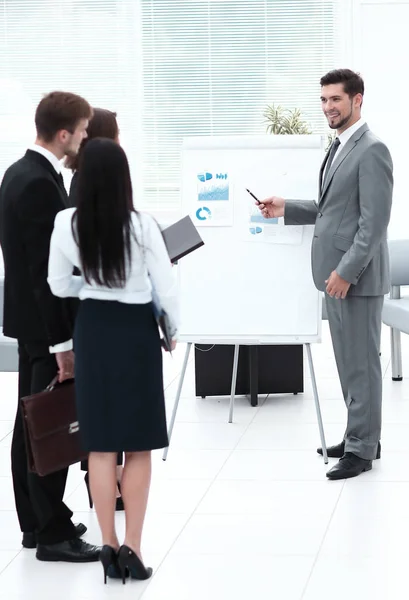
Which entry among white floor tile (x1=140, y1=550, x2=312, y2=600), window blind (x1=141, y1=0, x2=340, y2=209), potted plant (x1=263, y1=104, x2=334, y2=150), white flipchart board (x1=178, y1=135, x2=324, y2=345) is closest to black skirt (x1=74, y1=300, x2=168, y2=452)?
white floor tile (x1=140, y1=550, x2=312, y2=600)

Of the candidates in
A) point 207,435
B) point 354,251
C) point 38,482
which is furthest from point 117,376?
point 207,435

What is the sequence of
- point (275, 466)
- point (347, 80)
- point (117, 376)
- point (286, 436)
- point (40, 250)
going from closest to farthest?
point (117, 376), point (40, 250), point (347, 80), point (275, 466), point (286, 436)

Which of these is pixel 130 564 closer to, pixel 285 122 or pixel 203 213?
pixel 203 213

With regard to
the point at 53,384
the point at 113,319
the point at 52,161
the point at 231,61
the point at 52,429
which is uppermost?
the point at 231,61

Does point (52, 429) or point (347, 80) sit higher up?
point (347, 80)

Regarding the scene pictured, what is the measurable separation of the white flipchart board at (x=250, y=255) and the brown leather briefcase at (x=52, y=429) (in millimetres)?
1342

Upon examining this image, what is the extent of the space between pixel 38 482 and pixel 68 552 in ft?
0.86

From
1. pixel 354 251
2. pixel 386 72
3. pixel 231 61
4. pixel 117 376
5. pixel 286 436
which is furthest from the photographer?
pixel 231 61

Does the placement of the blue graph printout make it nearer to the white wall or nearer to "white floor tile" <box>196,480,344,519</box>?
"white floor tile" <box>196,480,344,519</box>

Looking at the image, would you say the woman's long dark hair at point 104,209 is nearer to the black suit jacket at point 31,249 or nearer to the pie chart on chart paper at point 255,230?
the black suit jacket at point 31,249

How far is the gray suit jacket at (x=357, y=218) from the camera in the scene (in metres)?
3.88

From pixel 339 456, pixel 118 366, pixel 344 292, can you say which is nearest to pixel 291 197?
pixel 344 292

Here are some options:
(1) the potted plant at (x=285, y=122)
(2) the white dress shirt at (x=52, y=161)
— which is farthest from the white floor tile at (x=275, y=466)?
(1) the potted plant at (x=285, y=122)

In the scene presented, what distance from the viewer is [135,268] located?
9.36ft
